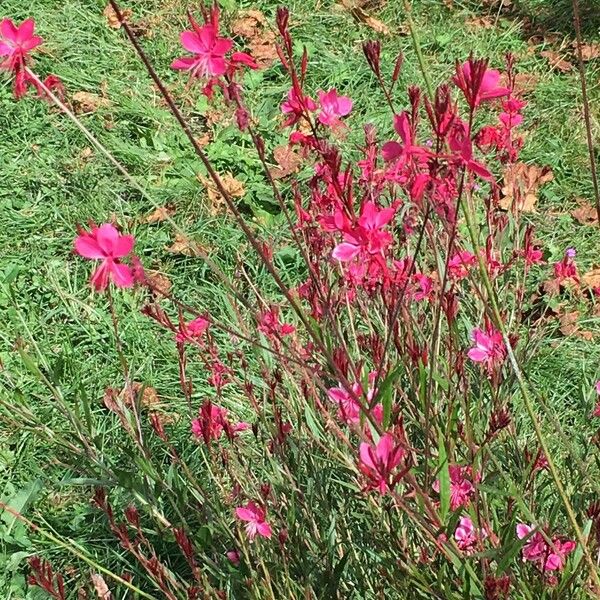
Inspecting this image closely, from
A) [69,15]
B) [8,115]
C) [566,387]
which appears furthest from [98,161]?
[566,387]

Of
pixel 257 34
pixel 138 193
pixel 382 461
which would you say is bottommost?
pixel 138 193

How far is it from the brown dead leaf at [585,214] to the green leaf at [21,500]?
2.03m

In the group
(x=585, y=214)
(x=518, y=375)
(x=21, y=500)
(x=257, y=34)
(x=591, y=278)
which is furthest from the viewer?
(x=257, y=34)

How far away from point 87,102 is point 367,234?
9.42ft

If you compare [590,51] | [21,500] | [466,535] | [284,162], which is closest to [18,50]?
[466,535]

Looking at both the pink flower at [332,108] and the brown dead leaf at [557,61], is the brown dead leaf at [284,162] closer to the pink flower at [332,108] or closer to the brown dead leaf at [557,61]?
the brown dead leaf at [557,61]

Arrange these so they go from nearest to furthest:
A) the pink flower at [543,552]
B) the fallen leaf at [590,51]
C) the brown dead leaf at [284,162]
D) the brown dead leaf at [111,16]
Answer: the pink flower at [543,552]
the brown dead leaf at [284,162]
the fallen leaf at [590,51]
the brown dead leaf at [111,16]

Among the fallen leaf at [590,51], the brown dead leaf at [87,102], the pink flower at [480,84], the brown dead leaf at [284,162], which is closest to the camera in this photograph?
the pink flower at [480,84]

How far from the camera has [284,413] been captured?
2209 millimetres

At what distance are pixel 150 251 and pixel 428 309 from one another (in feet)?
4.11

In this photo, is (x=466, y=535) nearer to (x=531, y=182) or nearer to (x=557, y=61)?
(x=531, y=182)

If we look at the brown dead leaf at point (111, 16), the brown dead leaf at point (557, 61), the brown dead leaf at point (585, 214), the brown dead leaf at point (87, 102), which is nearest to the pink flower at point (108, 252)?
the brown dead leaf at point (585, 214)

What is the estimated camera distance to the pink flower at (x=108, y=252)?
1.00m

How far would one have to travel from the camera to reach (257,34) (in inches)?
164
